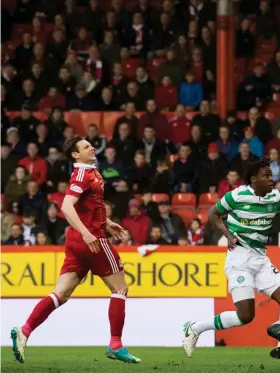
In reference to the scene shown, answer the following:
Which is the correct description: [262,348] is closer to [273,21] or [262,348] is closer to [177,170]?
[177,170]

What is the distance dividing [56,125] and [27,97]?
59.1 inches

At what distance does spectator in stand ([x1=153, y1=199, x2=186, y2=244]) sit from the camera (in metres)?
19.1

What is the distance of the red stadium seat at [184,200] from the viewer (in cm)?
2061

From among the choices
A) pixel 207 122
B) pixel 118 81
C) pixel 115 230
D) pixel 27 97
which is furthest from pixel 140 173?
pixel 115 230

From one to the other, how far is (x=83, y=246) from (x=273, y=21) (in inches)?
542

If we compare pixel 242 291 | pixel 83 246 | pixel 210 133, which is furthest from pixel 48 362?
pixel 210 133

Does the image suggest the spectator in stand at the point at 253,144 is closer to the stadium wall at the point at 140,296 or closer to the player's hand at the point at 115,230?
the stadium wall at the point at 140,296

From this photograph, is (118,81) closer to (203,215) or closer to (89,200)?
(203,215)

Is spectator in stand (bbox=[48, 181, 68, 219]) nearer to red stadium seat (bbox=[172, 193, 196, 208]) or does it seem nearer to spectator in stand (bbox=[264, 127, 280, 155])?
red stadium seat (bbox=[172, 193, 196, 208])

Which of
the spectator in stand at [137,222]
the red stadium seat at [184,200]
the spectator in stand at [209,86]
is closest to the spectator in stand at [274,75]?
the spectator in stand at [209,86]

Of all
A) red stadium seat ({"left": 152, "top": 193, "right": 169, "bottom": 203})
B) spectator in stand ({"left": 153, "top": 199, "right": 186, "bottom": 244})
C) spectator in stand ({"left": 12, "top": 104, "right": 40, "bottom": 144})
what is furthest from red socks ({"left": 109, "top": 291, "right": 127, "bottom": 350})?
spectator in stand ({"left": 12, "top": 104, "right": 40, "bottom": 144})

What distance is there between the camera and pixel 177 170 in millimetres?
21078

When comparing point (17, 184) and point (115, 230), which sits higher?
point (115, 230)

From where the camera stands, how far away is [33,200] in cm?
2039
